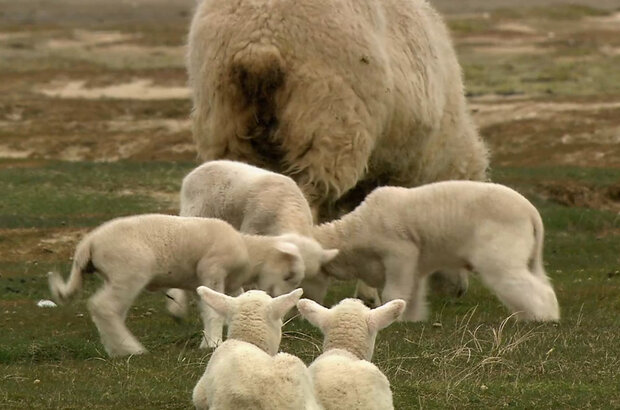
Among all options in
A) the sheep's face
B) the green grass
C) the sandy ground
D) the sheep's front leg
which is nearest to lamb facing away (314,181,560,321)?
the green grass

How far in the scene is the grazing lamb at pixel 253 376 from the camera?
576cm

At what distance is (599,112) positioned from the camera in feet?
88.3

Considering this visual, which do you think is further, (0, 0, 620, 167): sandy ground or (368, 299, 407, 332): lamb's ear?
(0, 0, 620, 167): sandy ground

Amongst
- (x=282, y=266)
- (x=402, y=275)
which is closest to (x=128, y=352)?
(x=282, y=266)

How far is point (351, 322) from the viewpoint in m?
6.29

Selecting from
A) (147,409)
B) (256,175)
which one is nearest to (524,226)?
(256,175)

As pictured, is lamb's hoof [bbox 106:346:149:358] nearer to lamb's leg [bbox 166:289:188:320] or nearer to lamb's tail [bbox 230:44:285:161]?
lamb's leg [bbox 166:289:188:320]

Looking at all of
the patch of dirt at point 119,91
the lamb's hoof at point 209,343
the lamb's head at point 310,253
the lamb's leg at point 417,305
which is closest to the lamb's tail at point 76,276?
the lamb's hoof at point 209,343

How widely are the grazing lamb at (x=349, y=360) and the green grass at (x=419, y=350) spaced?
0.88 m

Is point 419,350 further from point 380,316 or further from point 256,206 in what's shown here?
point 380,316

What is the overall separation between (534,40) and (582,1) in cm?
3100

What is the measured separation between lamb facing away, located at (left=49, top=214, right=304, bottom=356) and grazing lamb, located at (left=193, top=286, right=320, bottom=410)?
3100 millimetres

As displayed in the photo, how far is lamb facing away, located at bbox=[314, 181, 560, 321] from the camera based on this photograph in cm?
1002

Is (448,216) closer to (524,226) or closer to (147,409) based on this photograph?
(524,226)
